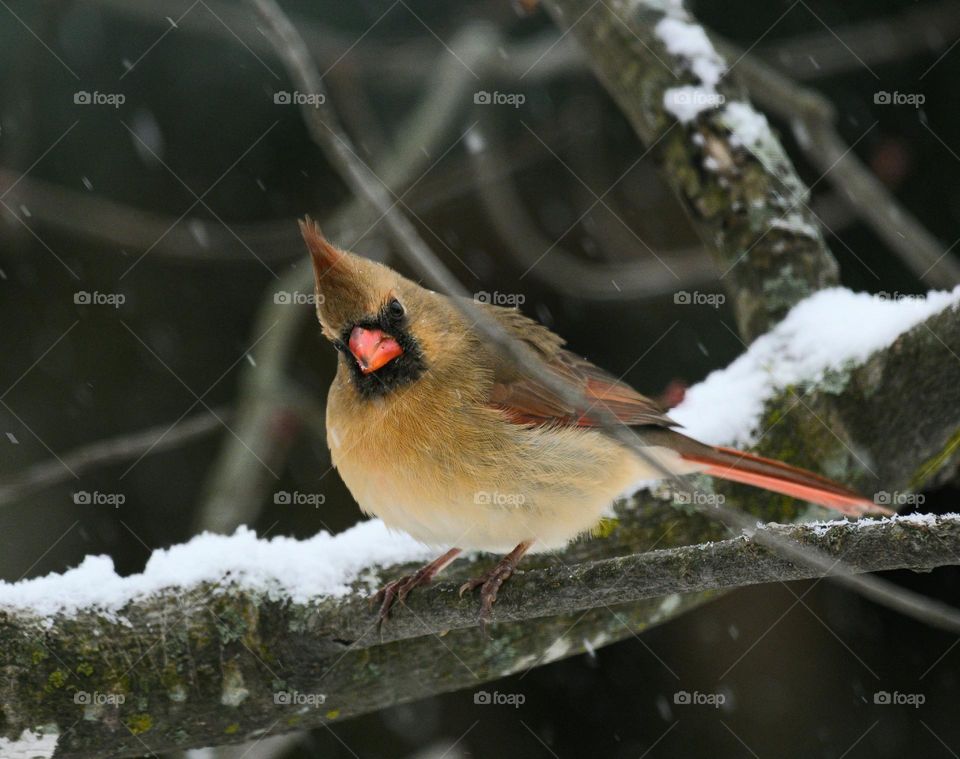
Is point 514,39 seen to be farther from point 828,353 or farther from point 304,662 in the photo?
point 304,662

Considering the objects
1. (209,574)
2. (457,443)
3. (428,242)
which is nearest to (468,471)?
(457,443)

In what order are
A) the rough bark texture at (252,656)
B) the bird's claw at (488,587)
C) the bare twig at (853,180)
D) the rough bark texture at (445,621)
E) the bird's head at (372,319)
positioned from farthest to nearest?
the bare twig at (853,180) < the bird's head at (372,319) < the bird's claw at (488,587) < the rough bark texture at (252,656) < the rough bark texture at (445,621)

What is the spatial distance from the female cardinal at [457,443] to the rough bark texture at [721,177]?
2.69 feet

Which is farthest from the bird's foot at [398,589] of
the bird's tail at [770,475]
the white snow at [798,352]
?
the white snow at [798,352]

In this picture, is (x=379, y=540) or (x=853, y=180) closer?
(x=379, y=540)

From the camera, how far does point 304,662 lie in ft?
9.25

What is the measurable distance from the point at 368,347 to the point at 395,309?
162 mm

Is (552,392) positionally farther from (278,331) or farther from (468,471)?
(278,331)

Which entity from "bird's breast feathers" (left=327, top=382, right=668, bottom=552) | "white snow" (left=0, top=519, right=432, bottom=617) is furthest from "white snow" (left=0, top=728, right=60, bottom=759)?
"bird's breast feathers" (left=327, top=382, right=668, bottom=552)

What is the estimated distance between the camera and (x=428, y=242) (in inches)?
215

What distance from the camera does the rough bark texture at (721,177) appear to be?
3.84 m

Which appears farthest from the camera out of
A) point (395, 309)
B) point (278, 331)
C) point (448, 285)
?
point (278, 331)

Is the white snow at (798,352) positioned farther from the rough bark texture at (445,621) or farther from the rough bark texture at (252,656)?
the rough bark texture at (252,656)

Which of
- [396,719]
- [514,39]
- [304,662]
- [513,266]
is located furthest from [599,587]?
[514,39]
